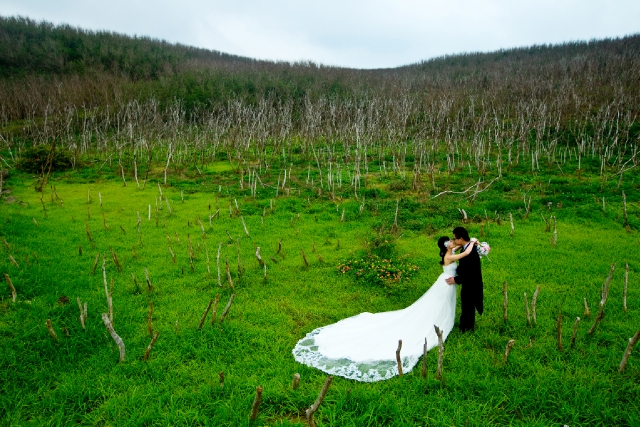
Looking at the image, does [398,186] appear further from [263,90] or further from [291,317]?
[263,90]

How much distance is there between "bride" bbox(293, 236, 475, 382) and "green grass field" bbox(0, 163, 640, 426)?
0.59 feet

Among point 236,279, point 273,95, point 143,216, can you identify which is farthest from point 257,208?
point 273,95

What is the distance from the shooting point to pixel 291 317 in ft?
17.0

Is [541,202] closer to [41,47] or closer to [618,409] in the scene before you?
[618,409]

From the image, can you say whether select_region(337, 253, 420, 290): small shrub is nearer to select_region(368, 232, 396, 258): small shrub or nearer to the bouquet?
select_region(368, 232, 396, 258): small shrub

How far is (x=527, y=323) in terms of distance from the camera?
4703 millimetres

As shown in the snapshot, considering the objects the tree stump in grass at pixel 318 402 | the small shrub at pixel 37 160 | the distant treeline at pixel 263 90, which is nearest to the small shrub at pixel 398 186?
the distant treeline at pixel 263 90

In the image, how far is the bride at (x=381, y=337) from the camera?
4.02 meters

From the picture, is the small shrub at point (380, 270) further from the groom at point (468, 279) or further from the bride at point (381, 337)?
the groom at point (468, 279)

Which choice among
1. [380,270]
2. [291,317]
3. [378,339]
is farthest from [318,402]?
[380,270]

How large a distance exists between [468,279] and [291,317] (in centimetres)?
237

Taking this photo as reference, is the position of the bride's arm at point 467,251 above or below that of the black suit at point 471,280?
above

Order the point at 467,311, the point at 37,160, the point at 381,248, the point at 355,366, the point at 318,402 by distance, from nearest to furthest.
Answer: the point at 318,402 → the point at 355,366 → the point at 467,311 → the point at 381,248 → the point at 37,160

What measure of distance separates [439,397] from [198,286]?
4113mm
